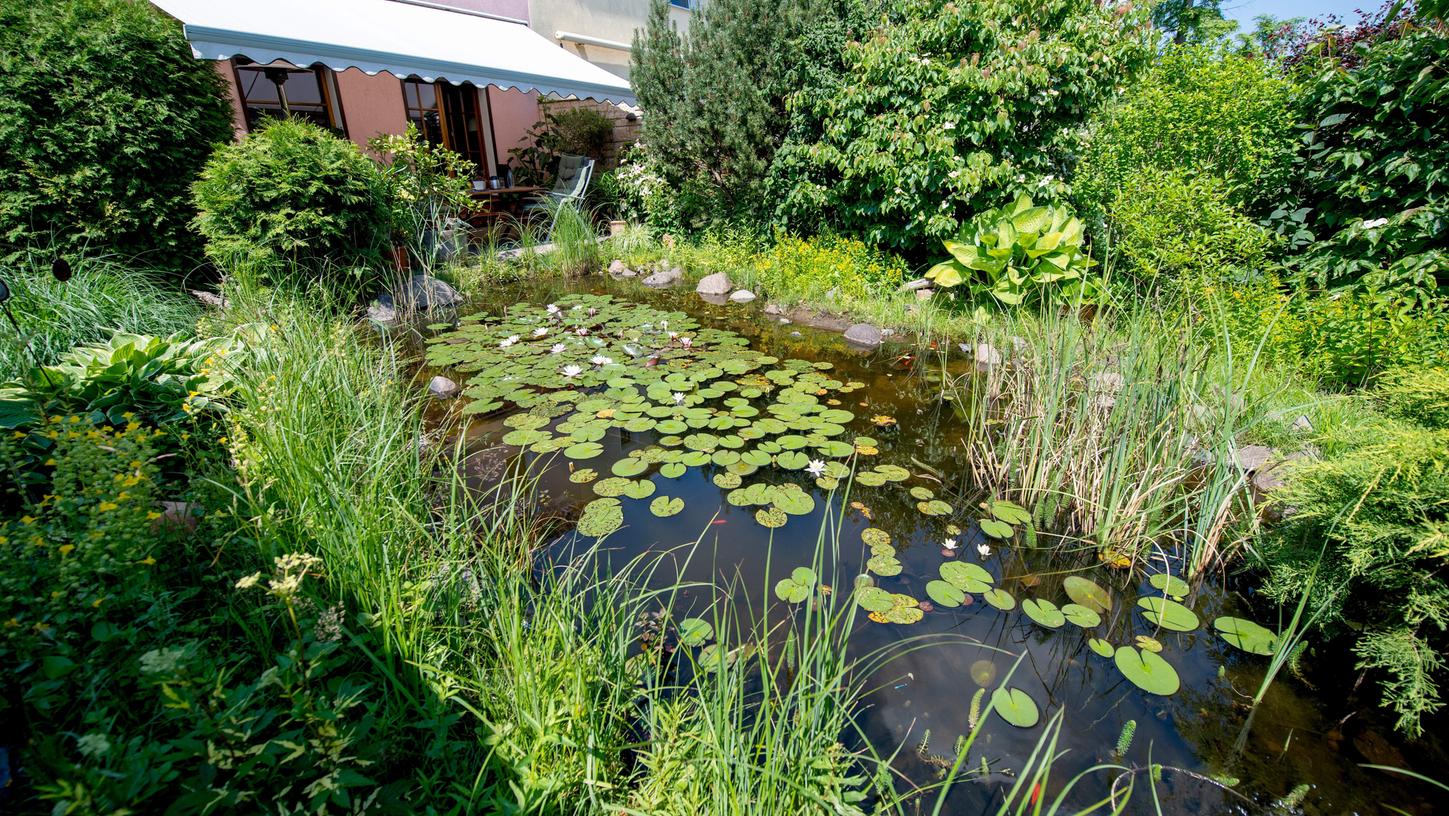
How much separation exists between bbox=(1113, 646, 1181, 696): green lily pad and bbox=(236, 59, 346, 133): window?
7.94m

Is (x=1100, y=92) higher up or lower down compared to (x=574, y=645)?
higher up

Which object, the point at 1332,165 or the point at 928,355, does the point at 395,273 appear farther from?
the point at 1332,165

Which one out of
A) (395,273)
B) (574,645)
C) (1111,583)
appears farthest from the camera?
(395,273)

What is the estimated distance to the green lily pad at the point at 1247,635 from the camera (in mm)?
1940

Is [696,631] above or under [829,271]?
under

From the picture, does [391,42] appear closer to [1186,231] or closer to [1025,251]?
[1025,251]

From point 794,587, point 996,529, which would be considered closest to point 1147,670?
point 996,529

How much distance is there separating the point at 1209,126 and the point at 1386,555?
325 cm

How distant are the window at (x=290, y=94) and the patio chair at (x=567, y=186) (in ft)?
7.12

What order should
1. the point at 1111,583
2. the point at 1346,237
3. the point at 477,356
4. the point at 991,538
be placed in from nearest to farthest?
the point at 1111,583 < the point at 991,538 < the point at 1346,237 < the point at 477,356

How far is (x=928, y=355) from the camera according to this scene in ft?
14.4

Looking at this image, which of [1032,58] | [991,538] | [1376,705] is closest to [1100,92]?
[1032,58]

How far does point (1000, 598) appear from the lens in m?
2.17

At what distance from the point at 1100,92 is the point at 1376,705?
14.4 feet
